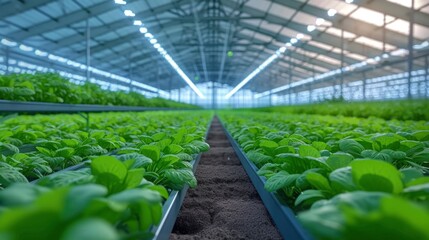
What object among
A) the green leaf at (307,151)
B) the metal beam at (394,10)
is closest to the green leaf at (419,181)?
the green leaf at (307,151)

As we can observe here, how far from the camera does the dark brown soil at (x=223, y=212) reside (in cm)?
182

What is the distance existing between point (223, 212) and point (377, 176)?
3.98 ft

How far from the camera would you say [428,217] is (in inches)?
25.0

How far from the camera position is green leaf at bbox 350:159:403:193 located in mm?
1090

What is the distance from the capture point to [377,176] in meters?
1.10

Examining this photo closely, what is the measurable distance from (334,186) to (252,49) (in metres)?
24.0

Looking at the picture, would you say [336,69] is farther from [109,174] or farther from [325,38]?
[109,174]

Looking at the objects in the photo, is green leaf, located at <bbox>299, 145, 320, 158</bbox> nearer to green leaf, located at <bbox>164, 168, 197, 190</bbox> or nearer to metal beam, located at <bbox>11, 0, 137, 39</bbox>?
green leaf, located at <bbox>164, 168, 197, 190</bbox>

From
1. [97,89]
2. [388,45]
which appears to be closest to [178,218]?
[97,89]

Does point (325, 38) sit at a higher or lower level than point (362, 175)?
higher

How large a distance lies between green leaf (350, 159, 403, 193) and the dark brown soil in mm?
779

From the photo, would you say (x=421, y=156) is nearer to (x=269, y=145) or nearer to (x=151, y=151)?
(x=269, y=145)

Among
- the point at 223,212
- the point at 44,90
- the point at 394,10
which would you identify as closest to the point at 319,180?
the point at 223,212

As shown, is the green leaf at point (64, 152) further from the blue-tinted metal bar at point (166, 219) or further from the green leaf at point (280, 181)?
the green leaf at point (280, 181)
